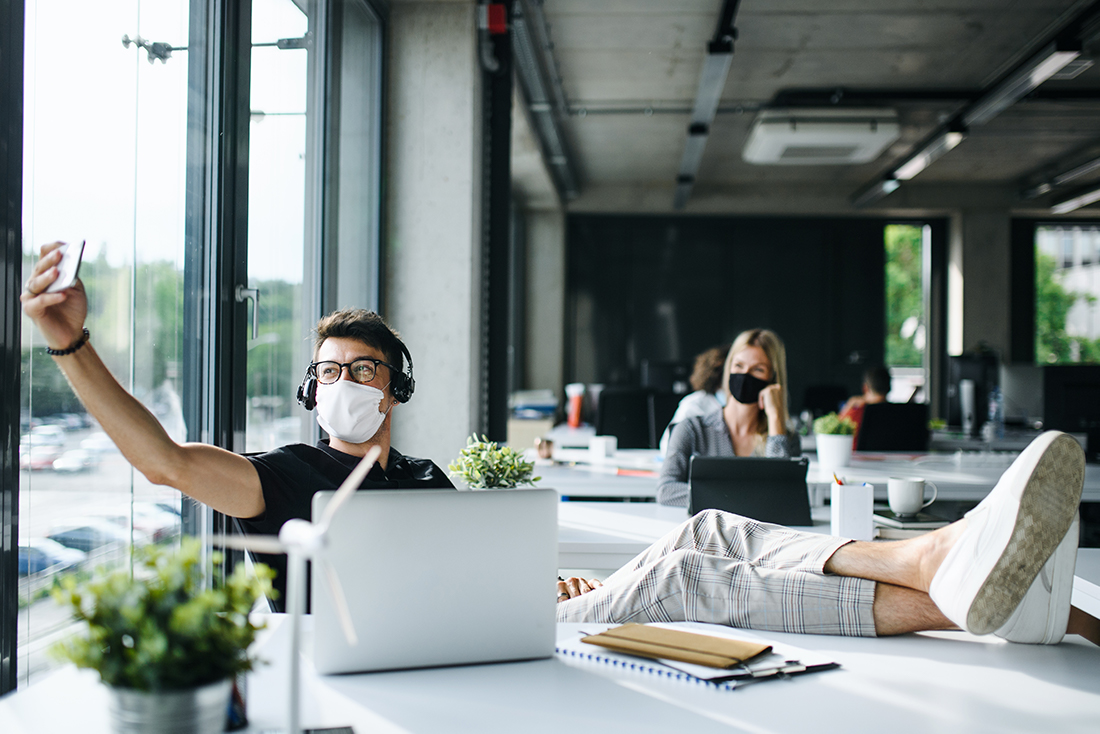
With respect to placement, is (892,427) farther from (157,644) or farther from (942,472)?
(157,644)

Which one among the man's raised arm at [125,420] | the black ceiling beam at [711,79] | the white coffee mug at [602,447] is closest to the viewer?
the man's raised arm at [125,420]

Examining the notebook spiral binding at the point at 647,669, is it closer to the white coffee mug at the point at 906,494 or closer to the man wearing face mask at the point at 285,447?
the man wearing face mask at the point at 285,447

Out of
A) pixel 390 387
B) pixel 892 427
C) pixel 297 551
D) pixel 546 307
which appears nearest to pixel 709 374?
pixel 892 427

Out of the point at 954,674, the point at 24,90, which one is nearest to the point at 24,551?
the point at 24,90

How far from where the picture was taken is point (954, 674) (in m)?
1.22

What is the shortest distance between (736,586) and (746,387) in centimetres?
179

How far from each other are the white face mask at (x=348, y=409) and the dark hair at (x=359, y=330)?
0.38ft

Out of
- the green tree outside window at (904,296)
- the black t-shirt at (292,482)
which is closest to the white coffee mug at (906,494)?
the black t-shirt at (292,482)

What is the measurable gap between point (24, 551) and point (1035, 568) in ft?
5.98

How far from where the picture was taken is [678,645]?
1240mm

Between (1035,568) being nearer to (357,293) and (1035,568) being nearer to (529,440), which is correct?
(357,293)

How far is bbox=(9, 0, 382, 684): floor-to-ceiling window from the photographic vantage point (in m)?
1.71

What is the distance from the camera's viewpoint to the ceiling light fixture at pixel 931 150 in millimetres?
6436

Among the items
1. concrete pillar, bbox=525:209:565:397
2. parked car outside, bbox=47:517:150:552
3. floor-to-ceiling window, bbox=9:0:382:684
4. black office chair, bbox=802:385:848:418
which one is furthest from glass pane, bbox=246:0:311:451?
concrete pillar, bbox=525:209:565:397
